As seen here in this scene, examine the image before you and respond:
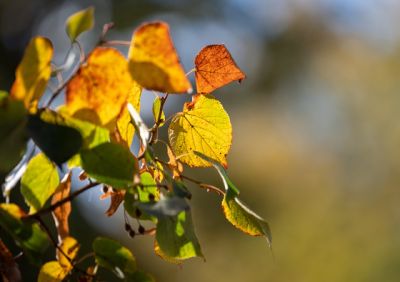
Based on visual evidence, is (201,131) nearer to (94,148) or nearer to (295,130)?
(94,148)

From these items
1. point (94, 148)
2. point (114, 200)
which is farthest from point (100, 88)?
point (114, 200)

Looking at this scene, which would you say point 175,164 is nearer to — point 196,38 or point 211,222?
point 211,222

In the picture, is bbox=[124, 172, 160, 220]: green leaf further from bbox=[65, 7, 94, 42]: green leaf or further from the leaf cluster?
bbox=[65, 7, 94, 42]: green leaf

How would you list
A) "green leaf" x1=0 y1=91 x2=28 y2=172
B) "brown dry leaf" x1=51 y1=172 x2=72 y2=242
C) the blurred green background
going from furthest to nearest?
the blurred green background, "brown dry leaf" x1=51 y1=172 x2=72 y2=242, "green leaf" x1=0 y1=91 x2=28 y2=172

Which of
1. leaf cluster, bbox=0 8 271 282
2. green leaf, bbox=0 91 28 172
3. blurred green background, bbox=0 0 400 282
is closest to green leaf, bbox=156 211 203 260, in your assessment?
leaf cluster, bbox=0 8 271 282

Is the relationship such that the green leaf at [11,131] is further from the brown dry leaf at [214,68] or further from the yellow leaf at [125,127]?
the brown dry leaf at [214,68]

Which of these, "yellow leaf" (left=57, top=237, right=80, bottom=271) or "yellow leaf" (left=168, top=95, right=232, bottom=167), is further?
"yellow leaf" (left=168, top=95, right=232, bottom=167)
